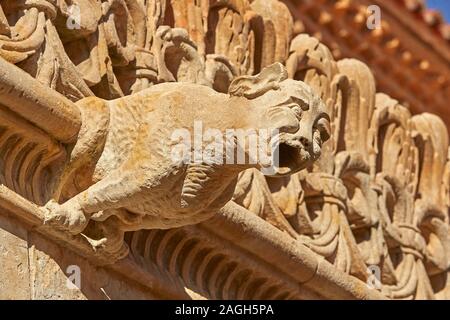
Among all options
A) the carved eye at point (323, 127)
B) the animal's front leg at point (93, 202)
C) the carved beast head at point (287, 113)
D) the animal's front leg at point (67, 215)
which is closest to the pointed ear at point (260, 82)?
the carved beast head at point (287, 113)

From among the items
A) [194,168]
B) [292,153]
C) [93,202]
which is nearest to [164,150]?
[194,168]

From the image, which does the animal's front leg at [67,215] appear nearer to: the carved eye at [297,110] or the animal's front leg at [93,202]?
the animal's front leg at [93,202]

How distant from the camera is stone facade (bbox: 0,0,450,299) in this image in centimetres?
520

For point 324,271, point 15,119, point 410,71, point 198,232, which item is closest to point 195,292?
point 198,232

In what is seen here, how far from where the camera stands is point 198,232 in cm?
598

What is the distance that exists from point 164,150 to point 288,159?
0.34 m

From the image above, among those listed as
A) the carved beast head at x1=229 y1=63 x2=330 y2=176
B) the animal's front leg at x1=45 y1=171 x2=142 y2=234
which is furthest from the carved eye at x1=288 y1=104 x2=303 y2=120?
the animal's front leg at x1=45 y1=171 x2=142 y2=234

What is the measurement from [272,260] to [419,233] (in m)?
1.19

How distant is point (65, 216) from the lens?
5281 millimetres

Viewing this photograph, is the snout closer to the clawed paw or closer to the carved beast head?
the carved beast head

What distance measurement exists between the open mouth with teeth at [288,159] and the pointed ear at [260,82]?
180 millimetres

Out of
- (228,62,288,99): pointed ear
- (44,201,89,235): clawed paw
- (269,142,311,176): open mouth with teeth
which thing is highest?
(228,62,288,99): pointed ear

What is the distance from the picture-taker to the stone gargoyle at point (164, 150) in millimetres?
5125
